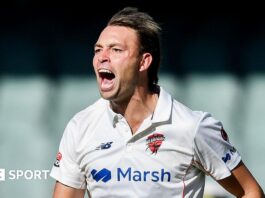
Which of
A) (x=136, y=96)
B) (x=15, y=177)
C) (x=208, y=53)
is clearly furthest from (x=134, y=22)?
(x=15, y=177)

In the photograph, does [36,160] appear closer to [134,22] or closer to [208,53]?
[208,53]

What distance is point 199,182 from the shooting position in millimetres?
4176

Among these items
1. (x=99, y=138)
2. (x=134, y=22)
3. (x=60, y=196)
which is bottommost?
(x=60, y=196)

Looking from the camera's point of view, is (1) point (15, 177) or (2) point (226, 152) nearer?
(2) point (226, 152)

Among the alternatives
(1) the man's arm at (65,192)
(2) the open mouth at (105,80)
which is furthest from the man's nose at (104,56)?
(1) the man's arm at (65,192)

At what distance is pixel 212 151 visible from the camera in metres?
4.11

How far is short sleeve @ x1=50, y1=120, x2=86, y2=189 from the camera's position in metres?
4.19

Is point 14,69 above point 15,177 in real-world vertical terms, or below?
above

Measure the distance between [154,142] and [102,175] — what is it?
273 millimetres

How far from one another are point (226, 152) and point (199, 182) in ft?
0.59

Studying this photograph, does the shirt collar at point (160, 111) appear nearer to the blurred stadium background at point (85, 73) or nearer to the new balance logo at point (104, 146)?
the new balance logo at point (104, 146)

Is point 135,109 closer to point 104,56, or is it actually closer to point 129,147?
point 129,147

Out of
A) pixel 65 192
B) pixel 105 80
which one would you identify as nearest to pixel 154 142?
pixel 105 80

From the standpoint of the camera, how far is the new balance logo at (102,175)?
4.11 m
